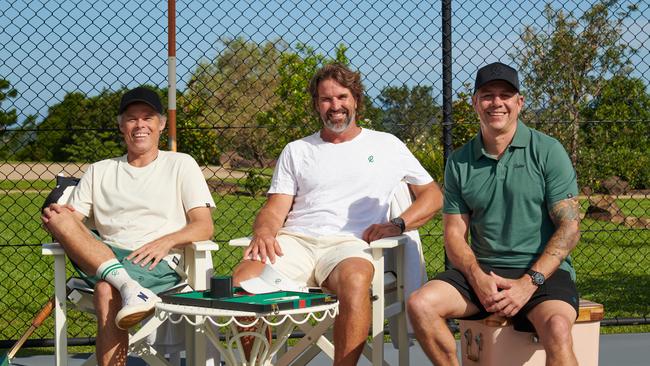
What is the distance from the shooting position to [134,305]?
3.34 metres

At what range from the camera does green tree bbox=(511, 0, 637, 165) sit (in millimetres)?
12977

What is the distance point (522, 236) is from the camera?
3.44 metres

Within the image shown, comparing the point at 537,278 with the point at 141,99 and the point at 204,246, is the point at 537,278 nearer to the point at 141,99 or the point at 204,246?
the point at 204,246

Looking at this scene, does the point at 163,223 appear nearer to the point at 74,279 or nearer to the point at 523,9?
the point at 74,279

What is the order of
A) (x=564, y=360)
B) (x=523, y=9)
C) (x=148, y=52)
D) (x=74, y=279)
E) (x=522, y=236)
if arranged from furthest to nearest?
(x=523, y=9)
(x=148, y=52)
(x=74, y=279)
(x=522, y=236)
(x=564, y=360)

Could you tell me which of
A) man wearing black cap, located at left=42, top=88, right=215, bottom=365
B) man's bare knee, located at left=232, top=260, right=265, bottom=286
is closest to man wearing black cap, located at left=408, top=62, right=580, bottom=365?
man's bare knee, located at left=232, top=260, right=265, bottom=286

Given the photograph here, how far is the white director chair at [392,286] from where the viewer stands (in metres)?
3.59

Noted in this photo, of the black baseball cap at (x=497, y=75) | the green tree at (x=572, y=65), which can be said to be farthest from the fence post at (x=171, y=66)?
the green tree at (x=572, y=65)

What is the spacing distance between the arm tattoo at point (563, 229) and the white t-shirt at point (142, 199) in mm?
1389

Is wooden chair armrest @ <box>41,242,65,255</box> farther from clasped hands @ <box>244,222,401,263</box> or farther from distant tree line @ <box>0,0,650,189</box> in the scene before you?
distant tree line @ <box>0,0,650,189</box>

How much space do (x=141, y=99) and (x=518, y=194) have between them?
1577mm

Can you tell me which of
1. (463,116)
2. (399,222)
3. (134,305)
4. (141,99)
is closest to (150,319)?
(134,305)

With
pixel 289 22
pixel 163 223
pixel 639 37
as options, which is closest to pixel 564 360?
pixel 163 223

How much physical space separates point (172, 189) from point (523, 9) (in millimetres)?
2598
